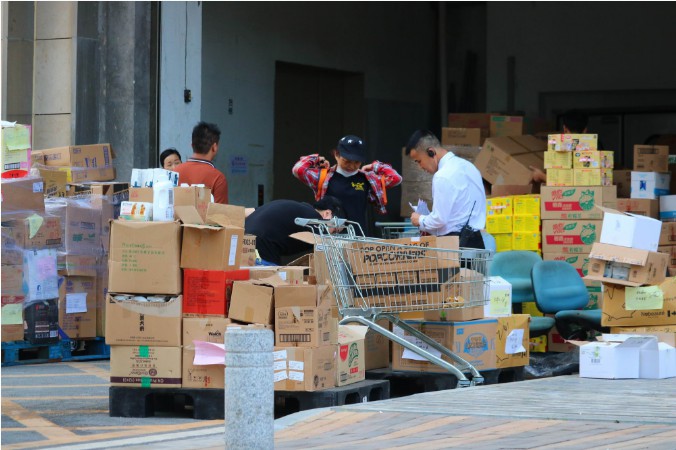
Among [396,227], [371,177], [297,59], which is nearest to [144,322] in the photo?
[396,227]

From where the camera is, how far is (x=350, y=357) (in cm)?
845

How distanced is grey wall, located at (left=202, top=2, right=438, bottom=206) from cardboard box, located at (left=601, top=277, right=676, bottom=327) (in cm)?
773

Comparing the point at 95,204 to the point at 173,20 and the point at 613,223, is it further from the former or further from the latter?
the point at 613,223

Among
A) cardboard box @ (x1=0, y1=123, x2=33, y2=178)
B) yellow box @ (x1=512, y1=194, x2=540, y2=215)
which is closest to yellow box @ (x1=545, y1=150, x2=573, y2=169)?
yellow box @ (x1=512, y1=194, x2=540, y2=215)

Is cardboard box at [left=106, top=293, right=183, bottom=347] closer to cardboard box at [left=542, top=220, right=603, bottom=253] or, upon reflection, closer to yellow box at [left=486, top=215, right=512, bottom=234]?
yellow box at [left=486, top=215, right=512, bottom=234]

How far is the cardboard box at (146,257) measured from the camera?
8109 millimetres

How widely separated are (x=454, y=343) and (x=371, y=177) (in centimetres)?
245

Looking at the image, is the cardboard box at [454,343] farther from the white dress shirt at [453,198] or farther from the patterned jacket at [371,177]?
the patterned jacket at [371,177]

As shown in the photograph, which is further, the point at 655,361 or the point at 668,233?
the point at 668,233

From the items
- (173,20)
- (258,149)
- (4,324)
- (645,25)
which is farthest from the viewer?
(645,25)

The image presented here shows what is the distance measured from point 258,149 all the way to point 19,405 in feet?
30.9

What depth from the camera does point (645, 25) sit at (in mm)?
20172

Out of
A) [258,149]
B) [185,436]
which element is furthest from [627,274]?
[258,149]

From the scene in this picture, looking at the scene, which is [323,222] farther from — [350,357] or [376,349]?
[376,349]
